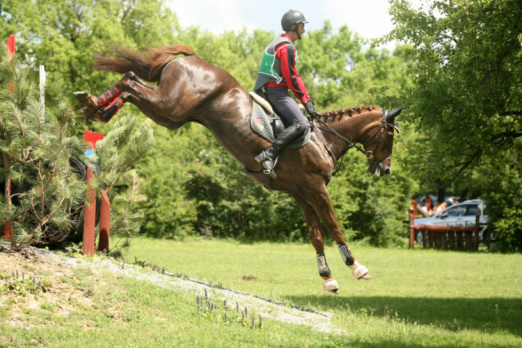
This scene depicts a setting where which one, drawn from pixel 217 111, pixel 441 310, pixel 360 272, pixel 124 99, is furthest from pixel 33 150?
pixel 441 310

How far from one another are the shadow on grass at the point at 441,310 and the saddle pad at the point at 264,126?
2708 mm

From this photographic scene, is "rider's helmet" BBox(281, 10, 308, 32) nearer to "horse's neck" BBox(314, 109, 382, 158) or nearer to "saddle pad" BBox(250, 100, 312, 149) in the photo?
"saddle pad" BBox(250, 100, 312, 149)

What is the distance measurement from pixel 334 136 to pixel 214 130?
169 cm

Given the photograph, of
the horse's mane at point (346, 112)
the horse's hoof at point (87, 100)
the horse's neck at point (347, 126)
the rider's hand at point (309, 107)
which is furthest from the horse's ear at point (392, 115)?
the horse's hoof at point (87, 100)

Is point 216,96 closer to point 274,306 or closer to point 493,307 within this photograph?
point 274,306

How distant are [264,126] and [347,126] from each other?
1.39 meters

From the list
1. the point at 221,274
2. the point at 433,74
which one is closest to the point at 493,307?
the point at 433,74

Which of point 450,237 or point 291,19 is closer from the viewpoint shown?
point 291,19

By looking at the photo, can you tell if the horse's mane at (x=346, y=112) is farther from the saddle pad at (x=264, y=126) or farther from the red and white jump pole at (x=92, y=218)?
the red and white jump pole at (x=92, y=218)

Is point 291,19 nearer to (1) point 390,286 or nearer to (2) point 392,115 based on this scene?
(2) point 392,115

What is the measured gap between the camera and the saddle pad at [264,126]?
24.1 ft

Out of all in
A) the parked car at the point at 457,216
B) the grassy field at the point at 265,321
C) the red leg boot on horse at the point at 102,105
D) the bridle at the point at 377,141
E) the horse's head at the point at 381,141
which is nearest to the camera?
the grassy field at the point at 265,321

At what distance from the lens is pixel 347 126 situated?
26.7ft

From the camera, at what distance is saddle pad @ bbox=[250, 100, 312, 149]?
7.34 m
